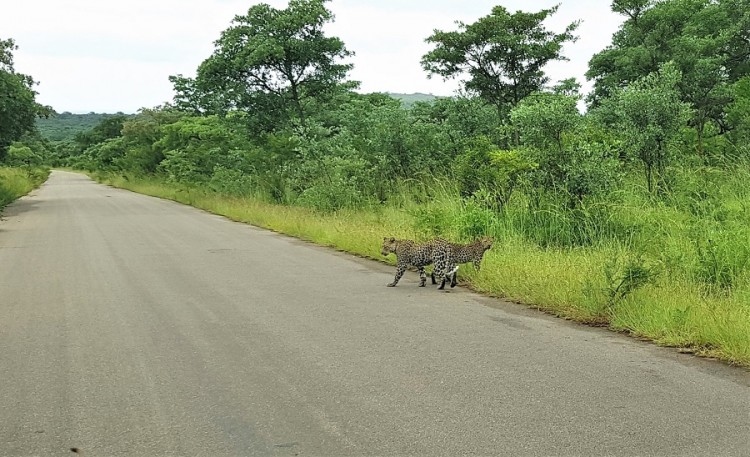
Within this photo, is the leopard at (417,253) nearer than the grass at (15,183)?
Yes

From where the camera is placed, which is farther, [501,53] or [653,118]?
[501,53]

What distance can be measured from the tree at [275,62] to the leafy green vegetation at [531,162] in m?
0.08

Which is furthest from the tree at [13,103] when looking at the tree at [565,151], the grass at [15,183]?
the tree at [565,151]

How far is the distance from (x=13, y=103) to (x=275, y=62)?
38.5ft

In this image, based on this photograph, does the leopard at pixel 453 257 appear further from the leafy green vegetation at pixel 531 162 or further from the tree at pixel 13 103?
the tree at pixel 13 103

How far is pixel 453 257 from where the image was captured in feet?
30.0

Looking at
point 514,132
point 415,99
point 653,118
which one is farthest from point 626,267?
point 415,99

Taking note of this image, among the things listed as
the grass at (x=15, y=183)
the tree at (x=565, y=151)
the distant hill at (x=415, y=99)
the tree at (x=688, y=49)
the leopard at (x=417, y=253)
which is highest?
the tree at (x=688, y=49)

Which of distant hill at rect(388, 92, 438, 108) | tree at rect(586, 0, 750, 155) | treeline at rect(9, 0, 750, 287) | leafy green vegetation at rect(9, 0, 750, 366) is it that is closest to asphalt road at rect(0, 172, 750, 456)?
leafy green vegetation at rect(9, 0, 750, 366)

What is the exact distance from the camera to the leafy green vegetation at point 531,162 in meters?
8.02

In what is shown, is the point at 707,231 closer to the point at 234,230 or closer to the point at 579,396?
the point at 579,396

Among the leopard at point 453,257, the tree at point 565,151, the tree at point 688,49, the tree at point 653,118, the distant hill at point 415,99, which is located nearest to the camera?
the leopard at point 453,257

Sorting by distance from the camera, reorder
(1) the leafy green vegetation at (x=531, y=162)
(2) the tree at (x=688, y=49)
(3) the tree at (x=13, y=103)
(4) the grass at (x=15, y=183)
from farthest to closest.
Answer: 1. (4) the grass at (x=15, y=183)
2. (3) the tree at (x=13, y=103)
3. (2) the tree at (x=688, y=49)
4. (1) the leafy green vegetation at (x=531, y=162)

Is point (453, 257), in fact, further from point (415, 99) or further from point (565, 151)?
point (415, 99)
